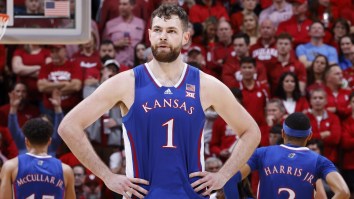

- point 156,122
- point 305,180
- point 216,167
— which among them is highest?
point 156,122

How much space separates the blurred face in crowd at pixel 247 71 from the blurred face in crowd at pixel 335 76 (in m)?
1.19

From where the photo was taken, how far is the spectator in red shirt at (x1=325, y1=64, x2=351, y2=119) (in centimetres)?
1179

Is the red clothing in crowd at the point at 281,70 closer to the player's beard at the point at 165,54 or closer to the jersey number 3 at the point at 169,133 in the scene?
the player's beard at the point at 165,54

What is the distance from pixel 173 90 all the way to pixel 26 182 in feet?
8.71

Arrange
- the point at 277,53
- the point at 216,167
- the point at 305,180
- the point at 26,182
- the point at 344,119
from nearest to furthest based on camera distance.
A: the point at 305,180, the point at 26,182, the point at 216,167, the point at 344,119, the point at 277,53

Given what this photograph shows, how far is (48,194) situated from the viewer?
7352 millimetres

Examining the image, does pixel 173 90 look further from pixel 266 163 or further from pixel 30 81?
pixel 30 81

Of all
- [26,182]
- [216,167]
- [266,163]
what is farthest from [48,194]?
[216,167]

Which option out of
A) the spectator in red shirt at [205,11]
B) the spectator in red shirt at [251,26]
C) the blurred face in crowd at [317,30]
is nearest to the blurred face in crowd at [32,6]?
the spectator in red shirt at [205,11]

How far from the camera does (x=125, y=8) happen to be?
43.0 feet

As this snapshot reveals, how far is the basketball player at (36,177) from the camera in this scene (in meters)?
7.33

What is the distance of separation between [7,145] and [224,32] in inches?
161

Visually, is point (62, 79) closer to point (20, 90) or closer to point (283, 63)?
point (20, 90)

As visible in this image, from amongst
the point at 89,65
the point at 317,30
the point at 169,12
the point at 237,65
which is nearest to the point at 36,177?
the point at 169,12
